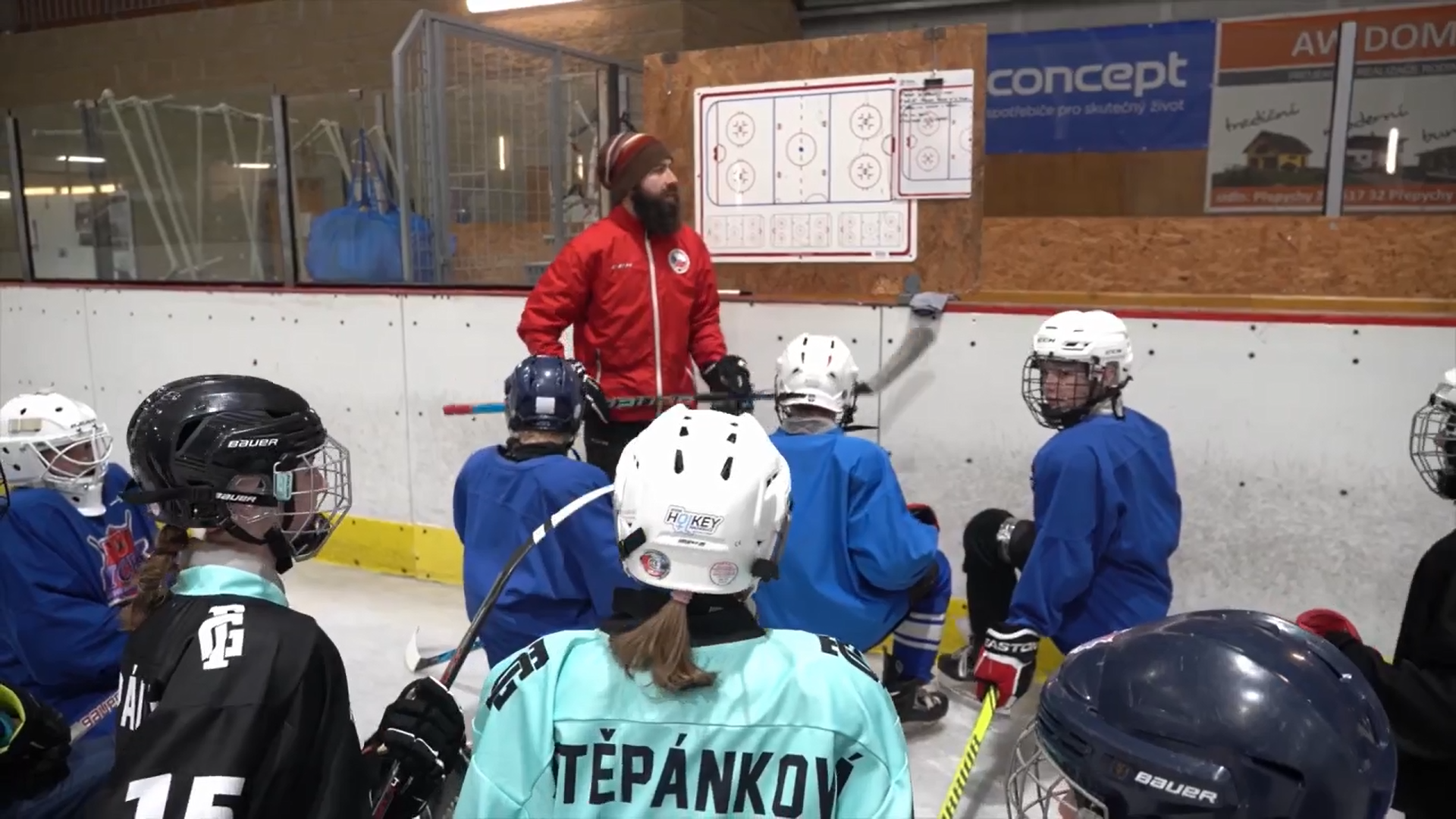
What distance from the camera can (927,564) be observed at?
258 centimetres

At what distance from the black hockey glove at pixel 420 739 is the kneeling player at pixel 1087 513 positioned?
4.48 feet

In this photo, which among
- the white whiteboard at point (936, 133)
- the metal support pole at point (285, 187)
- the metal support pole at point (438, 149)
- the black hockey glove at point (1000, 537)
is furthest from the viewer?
the metal support pole at point (285, 187)

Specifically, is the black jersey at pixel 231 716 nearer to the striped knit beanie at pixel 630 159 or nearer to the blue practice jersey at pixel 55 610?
the blue practice jersey at pixel 55 610

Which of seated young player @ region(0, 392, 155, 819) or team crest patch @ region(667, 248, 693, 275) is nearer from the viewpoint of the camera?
seated young player @ region(0, 392, 155, 819)

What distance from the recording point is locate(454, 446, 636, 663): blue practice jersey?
2355mm

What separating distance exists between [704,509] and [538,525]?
48.4 inches

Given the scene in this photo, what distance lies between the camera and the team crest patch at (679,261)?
3.49m

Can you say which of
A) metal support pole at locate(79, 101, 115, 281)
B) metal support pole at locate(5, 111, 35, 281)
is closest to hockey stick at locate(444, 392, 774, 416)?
metal support pole at locate(79, 101, 115, 281)

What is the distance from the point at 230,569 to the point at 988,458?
2528mm

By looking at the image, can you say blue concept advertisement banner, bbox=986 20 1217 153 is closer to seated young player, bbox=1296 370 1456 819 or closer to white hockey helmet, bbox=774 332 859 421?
white hockey helmet, bbox=774 332 859 421

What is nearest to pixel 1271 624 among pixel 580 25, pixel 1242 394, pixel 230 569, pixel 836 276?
pixel 230 569

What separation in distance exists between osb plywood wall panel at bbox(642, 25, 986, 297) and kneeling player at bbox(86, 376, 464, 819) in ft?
8.12

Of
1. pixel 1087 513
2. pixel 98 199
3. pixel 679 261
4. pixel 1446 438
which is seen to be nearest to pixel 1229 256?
pixel 679 261

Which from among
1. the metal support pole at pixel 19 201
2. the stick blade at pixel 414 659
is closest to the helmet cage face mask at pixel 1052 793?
the stick blade at pixel 414 659
